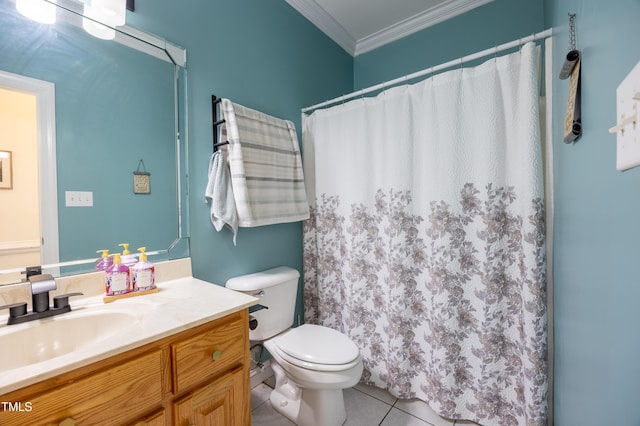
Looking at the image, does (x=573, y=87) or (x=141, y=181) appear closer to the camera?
(x=573, y=87)

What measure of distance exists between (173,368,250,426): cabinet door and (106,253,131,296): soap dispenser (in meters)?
0.51

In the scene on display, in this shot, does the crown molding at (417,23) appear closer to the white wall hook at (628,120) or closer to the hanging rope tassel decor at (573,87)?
the hanging rope tassel decor at (573,87)

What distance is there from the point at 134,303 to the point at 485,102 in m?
1.72

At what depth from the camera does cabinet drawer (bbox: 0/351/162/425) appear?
1.96 feet

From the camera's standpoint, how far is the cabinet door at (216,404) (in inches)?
32.8

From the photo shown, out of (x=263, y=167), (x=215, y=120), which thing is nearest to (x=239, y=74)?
(x=215, y=120)

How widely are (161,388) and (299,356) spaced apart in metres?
0.66

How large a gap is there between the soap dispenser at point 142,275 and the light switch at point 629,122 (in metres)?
1.40

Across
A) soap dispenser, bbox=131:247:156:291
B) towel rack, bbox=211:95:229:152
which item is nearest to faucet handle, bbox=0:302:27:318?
soap dispenser, bbox=131:247:156:291

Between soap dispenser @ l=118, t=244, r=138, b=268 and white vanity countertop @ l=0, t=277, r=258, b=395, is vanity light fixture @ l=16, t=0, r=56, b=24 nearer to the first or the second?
soap dispenser @ l=118, t=244, r=138, b=268

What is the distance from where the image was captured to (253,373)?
1722mm

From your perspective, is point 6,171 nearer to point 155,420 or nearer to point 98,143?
point 98,143

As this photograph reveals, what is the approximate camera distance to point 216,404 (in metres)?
0.92

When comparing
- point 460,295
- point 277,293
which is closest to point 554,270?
point 460,295
